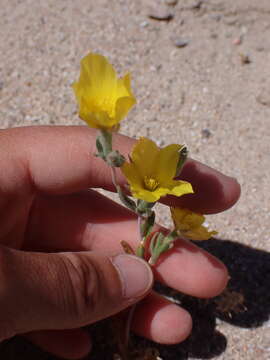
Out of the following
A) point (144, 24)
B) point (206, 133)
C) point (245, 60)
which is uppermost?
point (144, 24)

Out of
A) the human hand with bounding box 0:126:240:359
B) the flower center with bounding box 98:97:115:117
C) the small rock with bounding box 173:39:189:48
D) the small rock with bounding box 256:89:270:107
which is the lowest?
the human hand with bounding box 0:126:240:359

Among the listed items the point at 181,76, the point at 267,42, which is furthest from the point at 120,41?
the point at 267,42

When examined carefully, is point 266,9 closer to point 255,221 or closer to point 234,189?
point 255,221

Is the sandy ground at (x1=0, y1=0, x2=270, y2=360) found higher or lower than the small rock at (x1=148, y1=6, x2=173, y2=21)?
lower

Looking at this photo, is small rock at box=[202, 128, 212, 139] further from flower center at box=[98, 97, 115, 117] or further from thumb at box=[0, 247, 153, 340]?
flower center at box=[98, 97, 115, 117]

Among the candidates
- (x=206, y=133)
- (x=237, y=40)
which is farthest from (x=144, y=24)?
(x=206, y=133)

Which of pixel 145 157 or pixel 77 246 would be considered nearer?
pixel 145 157

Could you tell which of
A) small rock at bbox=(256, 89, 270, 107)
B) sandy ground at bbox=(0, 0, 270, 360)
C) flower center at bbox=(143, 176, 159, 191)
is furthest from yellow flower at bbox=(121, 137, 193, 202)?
small rock at bbox=(256, 89, 270, 107)

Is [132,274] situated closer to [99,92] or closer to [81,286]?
[81,286]
